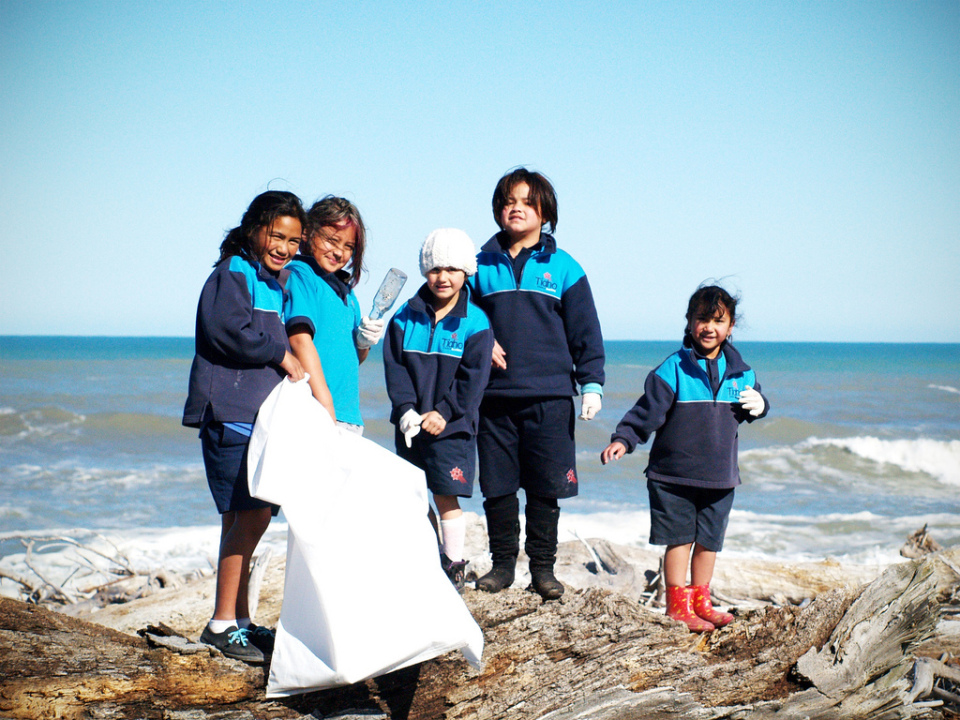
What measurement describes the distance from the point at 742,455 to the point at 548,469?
33.8ft

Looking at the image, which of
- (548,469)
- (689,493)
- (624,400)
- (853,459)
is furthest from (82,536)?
(624,400)

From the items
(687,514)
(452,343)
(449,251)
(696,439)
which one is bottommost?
(687,514)

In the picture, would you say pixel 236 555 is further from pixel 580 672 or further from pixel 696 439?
pixel 696 439

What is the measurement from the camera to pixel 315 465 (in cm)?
226

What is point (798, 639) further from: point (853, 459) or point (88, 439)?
point (88, 439)

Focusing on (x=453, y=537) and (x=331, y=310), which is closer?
(x=331, y=310)

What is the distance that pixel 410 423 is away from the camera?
9.57 ft

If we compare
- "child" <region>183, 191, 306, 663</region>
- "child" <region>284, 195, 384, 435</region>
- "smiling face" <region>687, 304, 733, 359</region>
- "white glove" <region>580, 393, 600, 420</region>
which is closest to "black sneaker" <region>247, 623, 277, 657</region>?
"child" <region>183, 191, 306, 663</region>

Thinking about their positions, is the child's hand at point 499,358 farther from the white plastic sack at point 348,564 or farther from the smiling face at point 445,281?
the white plastic sack at point 348,564

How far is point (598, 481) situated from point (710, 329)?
23.5 ft

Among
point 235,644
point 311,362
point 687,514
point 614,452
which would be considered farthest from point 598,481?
point 235,644

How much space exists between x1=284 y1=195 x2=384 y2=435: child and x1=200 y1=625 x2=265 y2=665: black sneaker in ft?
2.71

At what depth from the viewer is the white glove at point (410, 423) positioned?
9.57ft

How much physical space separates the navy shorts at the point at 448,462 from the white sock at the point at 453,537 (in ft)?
0.63
